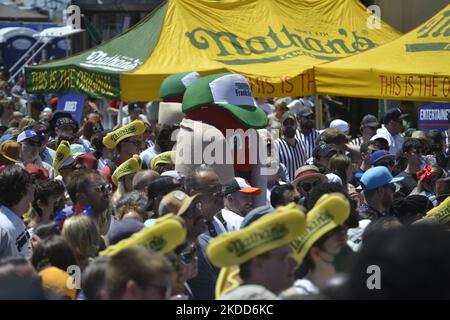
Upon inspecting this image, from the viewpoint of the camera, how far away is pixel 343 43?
13.9 metres

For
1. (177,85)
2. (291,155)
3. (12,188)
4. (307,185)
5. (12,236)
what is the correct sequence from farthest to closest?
(291,155)
(177,85)
(307,185)
(12,188)
(12,236)

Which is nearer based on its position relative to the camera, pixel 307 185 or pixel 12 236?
pixel 12 236

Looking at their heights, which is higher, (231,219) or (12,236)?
(12,236)

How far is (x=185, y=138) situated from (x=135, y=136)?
2639 millimetres

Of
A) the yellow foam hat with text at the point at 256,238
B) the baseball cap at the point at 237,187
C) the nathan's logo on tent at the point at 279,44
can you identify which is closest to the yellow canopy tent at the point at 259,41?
the nathan's logo on tent at the point at 279,44

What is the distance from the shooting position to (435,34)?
11055 millimetres

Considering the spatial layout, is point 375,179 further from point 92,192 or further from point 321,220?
point 321,220

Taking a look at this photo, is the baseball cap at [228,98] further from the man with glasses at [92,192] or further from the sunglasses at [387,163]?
the sunglasses at [387,163]

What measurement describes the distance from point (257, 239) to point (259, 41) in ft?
32.8

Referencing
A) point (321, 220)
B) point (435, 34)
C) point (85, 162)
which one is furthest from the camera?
point (435, 34)

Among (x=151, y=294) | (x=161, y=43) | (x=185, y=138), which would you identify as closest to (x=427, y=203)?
(x=185, y=138)

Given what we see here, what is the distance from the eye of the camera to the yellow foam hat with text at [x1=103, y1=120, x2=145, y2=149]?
9484 mm

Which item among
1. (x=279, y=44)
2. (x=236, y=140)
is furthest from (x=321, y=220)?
(x=279, y=44)
